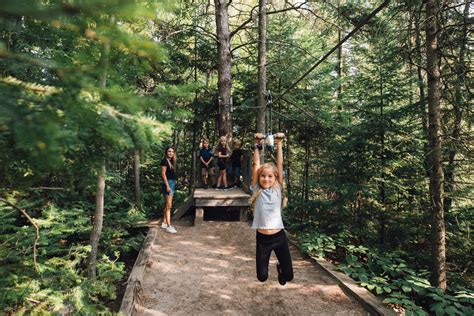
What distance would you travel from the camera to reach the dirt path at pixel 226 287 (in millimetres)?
3836

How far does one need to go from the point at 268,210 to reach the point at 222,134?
5980 millimetres

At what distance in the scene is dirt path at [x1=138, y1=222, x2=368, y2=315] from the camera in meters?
3.84

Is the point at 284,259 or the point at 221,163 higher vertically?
the point at 221,163

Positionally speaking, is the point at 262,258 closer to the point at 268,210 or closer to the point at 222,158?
the point at 268,210

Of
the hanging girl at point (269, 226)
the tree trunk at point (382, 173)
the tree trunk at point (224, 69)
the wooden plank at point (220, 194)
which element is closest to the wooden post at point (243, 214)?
the wooden plank at point (220, 194)

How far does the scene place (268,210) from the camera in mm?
3812

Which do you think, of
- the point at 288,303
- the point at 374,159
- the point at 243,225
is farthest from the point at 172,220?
the point at 374,159

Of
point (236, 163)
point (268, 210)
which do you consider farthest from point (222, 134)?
point (268, 210)

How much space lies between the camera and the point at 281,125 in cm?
1224

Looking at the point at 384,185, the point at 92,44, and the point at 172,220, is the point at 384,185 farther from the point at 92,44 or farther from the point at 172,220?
the point at 92,44

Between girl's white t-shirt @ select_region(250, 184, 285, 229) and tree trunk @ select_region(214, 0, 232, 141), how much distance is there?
19.1 ft

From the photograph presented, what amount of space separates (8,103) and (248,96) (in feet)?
36.2

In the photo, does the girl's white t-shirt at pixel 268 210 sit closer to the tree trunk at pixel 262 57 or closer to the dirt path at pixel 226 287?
the dirt path at pixel 226 287

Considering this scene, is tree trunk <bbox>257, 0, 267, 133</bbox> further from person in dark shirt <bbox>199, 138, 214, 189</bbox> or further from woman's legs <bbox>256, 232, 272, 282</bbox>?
woman's legs <bbox>256, 232, 272, 282</bbox>
